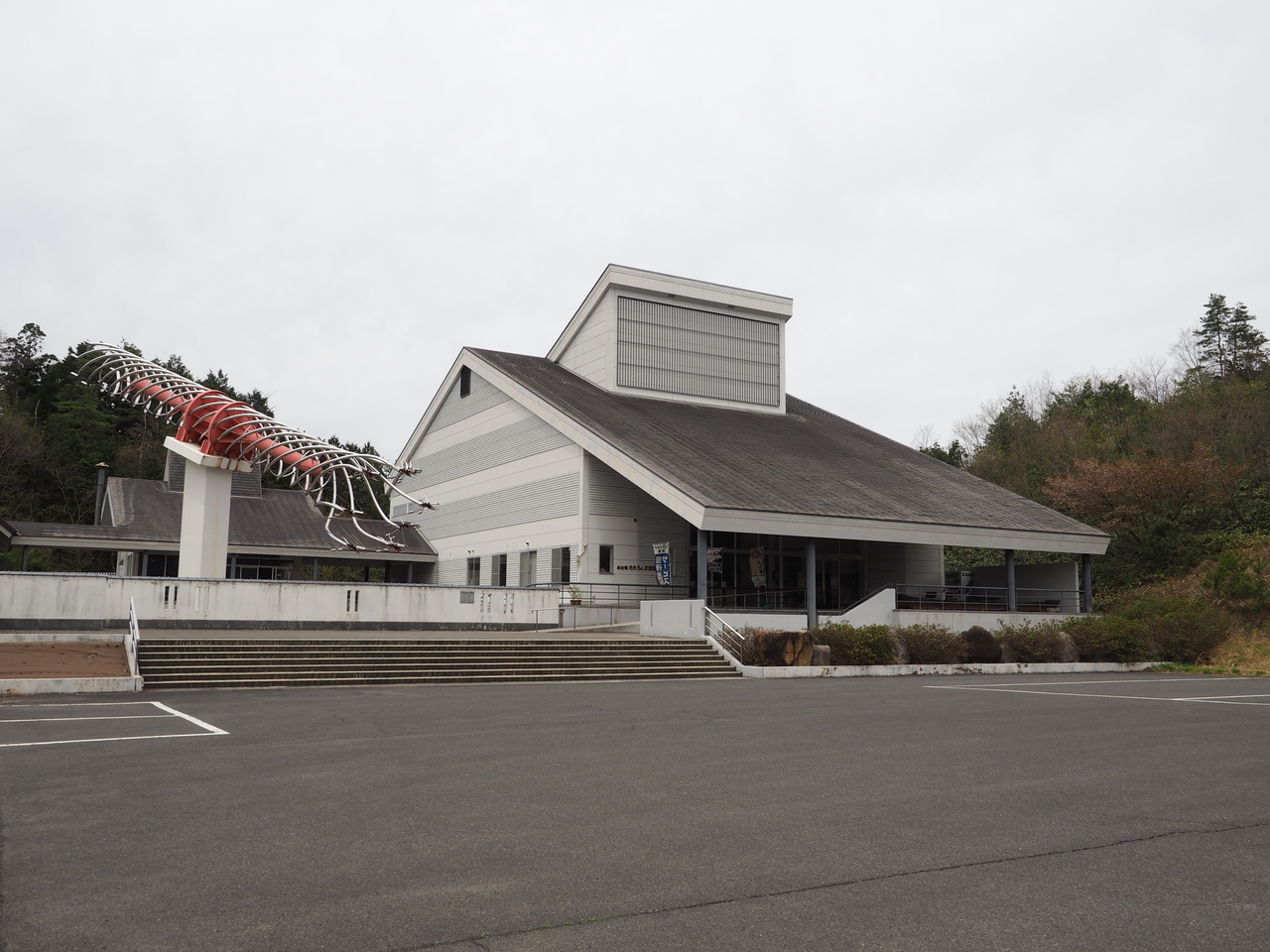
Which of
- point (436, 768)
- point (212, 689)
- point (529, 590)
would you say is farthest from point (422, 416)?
point (436, 768)

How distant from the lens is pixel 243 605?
872 inches

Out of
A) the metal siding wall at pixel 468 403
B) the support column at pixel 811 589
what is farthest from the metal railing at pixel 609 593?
the metal siding wall at pixel 468 403

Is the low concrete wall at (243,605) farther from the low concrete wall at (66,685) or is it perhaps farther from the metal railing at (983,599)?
the metal railing at (983,599)

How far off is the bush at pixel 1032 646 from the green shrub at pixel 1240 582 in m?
7.93

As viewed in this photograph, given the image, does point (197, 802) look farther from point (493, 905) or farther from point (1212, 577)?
point (1212, 577)

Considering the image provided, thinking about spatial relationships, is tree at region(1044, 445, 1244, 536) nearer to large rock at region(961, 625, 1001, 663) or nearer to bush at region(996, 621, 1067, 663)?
bush at region(996, 621, 1067, 663)

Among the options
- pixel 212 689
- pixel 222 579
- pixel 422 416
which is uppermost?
pixel 422 416

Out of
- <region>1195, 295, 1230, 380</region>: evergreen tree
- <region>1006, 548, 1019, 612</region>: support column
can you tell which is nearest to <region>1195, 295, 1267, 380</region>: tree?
<region>1195, 295, 1230, 380</region>: evergreen tree

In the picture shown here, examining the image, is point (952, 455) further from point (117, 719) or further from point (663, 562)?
point (117, 719)

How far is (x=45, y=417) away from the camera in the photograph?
192 ft

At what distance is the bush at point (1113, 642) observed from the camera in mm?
24016

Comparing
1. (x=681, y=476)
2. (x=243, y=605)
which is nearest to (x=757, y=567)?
(x=681, y=476)

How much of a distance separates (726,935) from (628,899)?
24.4 inches

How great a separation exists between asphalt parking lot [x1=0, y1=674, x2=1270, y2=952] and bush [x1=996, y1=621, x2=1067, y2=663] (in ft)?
41.2
